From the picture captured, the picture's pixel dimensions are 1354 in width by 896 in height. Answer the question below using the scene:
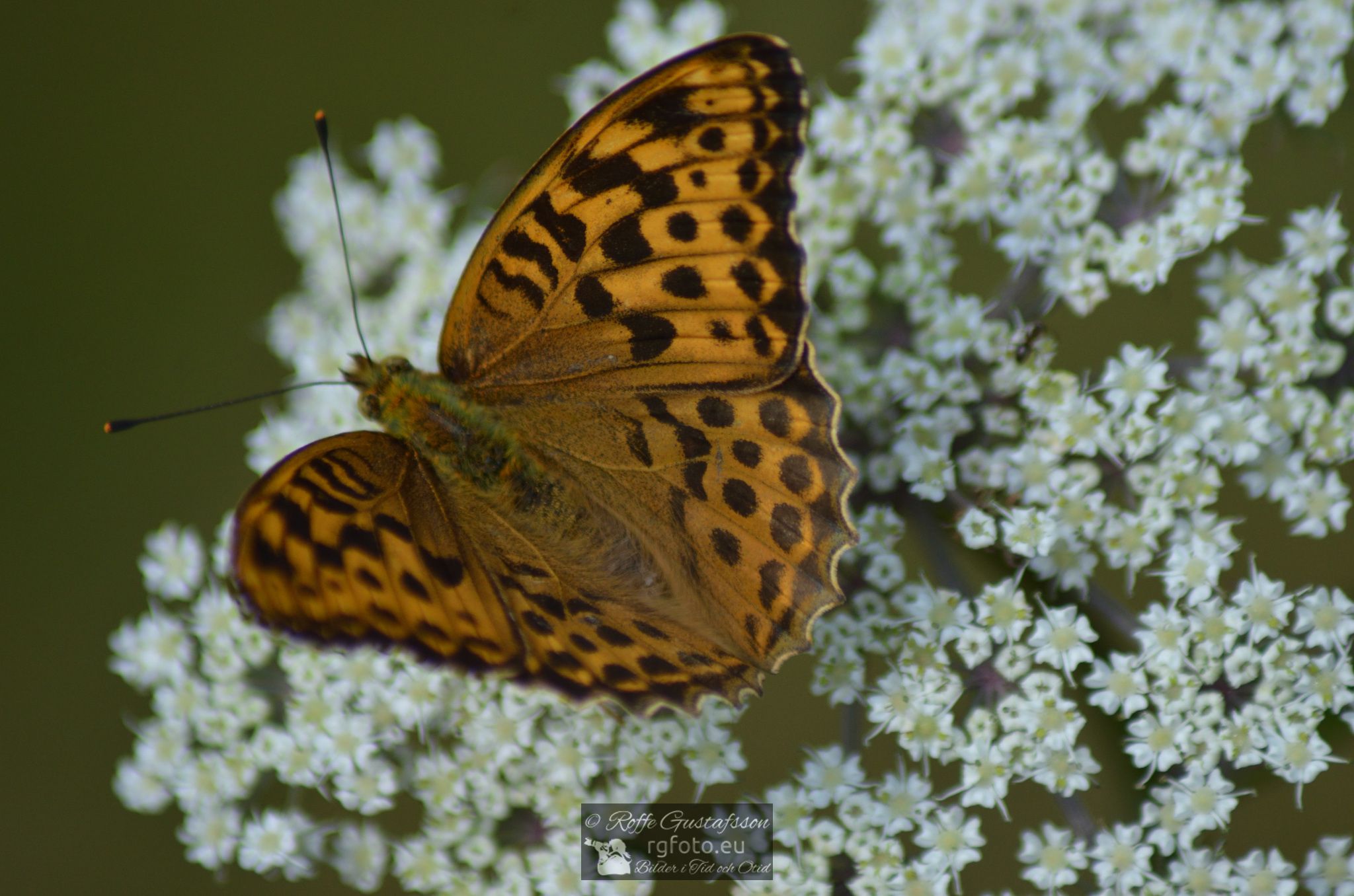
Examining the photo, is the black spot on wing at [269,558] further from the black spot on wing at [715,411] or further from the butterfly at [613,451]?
the black spot on wing at [715,411]

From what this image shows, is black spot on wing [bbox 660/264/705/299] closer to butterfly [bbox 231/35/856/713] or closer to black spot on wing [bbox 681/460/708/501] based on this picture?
butterfly [bbox 231/35/856/713]

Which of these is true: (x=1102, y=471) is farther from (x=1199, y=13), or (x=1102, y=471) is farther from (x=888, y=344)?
(x=1199, y=13)

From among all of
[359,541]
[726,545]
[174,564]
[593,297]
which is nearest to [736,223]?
[593,297]

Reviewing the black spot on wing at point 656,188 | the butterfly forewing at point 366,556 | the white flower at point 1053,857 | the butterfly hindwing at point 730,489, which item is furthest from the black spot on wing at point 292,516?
the white flower at point 1053,857

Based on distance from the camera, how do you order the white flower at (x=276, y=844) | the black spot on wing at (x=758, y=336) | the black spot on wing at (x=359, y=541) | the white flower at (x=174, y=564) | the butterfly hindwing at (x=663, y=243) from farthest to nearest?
the white flower at (x=174, y=564) < the white flower at (x=276, y=844) < the black spot on wing at (x=359, y=541) < the black spot on wing at (x=758, y=336) < the butterfly hindwing at (x=663, y=243)

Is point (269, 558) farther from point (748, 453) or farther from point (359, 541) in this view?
point (748, 453)

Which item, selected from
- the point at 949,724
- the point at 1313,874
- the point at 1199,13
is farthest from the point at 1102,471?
the point at 1199,13

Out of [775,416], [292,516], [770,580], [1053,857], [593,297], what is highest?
[593,297]
